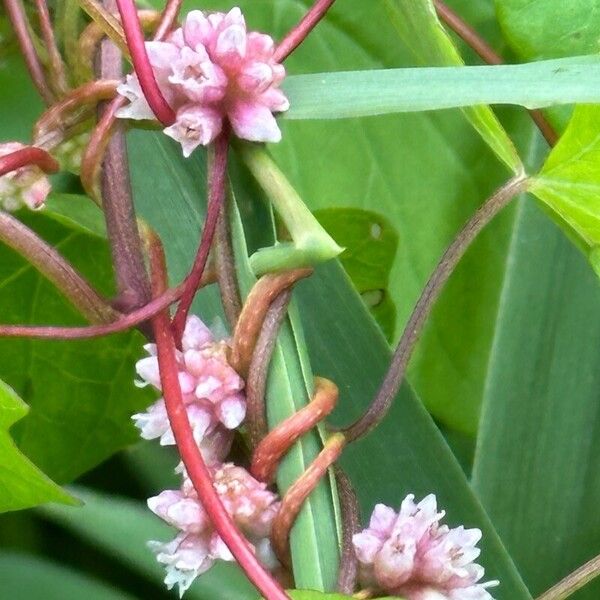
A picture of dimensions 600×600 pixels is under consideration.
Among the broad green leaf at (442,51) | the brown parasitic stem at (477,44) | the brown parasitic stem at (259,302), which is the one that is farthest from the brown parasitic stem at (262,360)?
the brown parasitic stem at (477,44)

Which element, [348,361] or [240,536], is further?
[348,361]

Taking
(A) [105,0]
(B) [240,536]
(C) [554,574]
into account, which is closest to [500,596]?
(C) [554,574]

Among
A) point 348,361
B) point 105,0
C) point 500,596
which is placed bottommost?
point 500,596

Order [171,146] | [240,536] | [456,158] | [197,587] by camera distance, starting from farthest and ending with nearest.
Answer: [456,158] < [197,587] < [171,146] < [240,536]

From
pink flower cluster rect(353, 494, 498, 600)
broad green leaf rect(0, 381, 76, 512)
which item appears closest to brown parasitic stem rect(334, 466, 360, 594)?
pink flower cluster rect(353, 494, 498, 600)

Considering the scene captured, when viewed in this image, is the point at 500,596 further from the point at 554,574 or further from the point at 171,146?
the point at 171,146

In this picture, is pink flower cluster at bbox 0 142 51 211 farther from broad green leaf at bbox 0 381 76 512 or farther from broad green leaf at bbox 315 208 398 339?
broad green leaf at bbox 315 208 398 339
